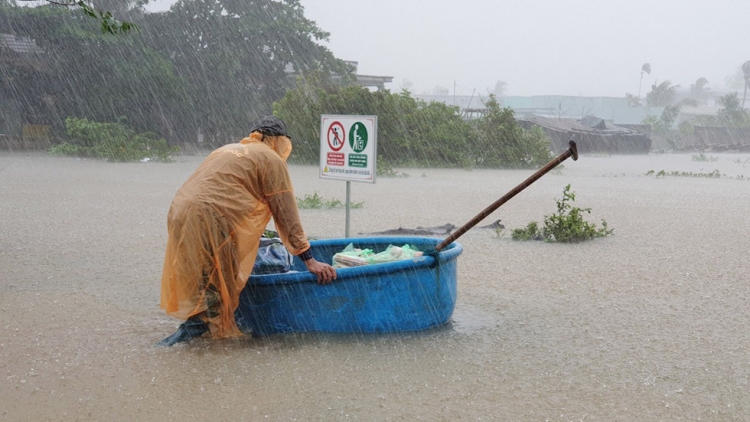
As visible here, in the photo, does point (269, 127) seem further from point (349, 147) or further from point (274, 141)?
Answer: point (349, 147)

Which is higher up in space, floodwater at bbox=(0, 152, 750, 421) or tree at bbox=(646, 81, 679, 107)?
tree at bbox=(646, 81, 679, 107)

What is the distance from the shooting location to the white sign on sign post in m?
6.91

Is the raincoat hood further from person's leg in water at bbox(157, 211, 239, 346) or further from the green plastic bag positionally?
the green plastic bag

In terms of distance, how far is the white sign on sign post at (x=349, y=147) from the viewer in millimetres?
6914

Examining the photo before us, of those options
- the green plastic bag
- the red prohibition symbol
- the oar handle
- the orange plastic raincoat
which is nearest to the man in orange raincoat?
the orange plastic raincoat

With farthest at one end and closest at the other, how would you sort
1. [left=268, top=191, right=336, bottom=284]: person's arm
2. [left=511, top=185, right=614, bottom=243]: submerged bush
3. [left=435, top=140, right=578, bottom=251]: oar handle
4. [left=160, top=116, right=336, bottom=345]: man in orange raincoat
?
[left=511, top=185, right=614, bottom=243]: submerged bush → [left=268, top=191, right=336, bottom=284]: person's arm → [left=160, top=116, right=336, bottom=345]: man in orange raincoat → [left=435, top=140, right=578, bottom=251]: oar handle

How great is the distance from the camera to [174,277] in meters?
4.56

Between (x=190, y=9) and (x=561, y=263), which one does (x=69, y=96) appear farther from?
(x=561, y=263)

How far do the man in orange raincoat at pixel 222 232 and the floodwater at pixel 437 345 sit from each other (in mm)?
271

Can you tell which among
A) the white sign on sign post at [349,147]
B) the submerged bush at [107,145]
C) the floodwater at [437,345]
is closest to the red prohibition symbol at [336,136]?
the white sign on sign post at [349,147]

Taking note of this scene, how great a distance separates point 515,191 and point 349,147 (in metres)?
2.89

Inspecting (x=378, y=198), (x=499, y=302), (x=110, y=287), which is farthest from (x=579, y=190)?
(x=110, y=287)

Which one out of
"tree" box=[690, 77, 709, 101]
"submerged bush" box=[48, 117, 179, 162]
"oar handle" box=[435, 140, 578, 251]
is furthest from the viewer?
"tree" box=[690, 77, 709, 101]

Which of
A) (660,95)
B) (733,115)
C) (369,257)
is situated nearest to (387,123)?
(369,257)
